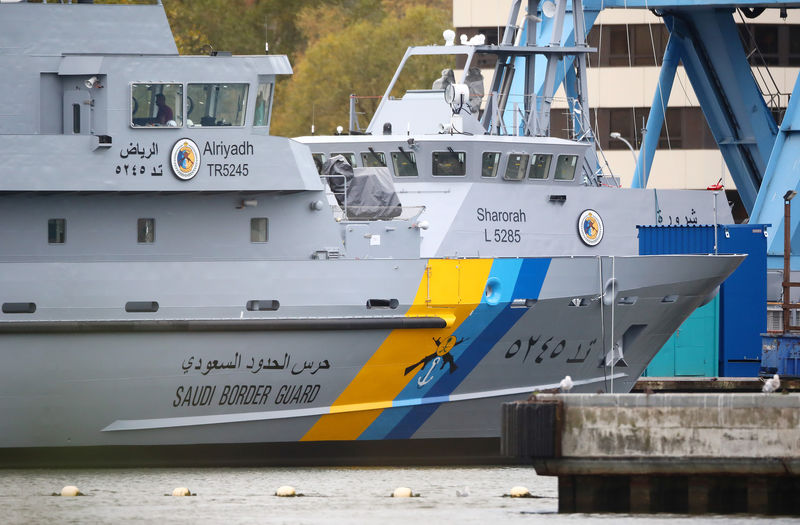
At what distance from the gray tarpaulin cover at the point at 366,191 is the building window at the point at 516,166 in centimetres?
206

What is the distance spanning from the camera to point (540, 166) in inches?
903

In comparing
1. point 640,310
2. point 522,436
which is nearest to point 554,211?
point 640,310

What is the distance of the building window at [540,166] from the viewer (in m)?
22.8

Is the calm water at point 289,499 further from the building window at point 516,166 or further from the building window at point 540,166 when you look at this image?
the building window at point 540,166

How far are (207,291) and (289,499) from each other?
3.20 m

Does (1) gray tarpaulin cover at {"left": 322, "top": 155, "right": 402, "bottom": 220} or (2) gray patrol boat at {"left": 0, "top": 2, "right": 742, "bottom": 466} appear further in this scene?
(1) gray tarpaulin cover at {"left": 322, "top": 155, "right": 402, "bottom": 220}

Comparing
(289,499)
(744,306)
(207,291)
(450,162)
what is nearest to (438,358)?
(207,291)

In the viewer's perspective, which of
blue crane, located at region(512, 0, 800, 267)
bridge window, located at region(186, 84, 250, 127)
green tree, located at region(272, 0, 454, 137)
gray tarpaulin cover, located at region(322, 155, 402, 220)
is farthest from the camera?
green tree, located at region(272, 0, 454, 137)

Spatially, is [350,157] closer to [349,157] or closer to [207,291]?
[349,157]

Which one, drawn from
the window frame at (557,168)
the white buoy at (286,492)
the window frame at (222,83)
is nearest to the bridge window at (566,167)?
the window frame at (557,168)

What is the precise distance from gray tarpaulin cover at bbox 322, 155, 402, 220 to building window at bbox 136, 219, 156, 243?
106 inches

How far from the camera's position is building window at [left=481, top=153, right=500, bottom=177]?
22406mm

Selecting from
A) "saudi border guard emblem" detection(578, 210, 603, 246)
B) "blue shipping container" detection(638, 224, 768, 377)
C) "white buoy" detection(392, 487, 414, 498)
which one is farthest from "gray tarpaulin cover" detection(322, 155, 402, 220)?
"blue shipping container" detection(638, 224, 768, 377)

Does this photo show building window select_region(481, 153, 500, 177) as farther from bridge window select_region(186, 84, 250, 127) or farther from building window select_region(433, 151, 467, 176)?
bridge window select_region(186, 84, 250, 127)
